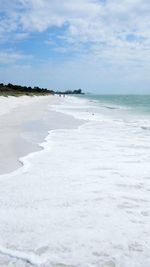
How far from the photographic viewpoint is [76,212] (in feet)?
18.5

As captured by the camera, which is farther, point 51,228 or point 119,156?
point 119,156

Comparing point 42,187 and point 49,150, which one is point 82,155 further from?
point 42,187

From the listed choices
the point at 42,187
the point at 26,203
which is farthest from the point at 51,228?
the point at 42,187

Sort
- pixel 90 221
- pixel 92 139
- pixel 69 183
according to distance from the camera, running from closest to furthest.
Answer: pixel 90 221 < pixel 69 183 < pixel 92 139

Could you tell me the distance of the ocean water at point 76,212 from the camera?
4.33 m

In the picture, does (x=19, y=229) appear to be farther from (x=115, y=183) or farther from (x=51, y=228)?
(x=115, y=183)

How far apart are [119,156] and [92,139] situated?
3683 mm

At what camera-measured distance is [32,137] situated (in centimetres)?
1376

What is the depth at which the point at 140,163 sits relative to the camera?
29.8 ft

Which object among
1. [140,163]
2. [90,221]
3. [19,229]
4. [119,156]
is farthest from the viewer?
[119,156]

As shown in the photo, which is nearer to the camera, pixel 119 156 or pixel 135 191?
pixel 135 191

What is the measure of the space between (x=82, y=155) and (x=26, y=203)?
166 inches

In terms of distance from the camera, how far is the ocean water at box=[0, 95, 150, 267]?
171 inches

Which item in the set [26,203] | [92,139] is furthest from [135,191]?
[92,139]
